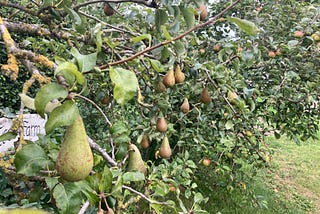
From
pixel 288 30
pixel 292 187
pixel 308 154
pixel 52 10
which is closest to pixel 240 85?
pixel 52 10

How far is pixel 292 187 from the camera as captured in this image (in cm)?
467

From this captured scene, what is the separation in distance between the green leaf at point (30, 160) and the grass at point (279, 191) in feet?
6.81

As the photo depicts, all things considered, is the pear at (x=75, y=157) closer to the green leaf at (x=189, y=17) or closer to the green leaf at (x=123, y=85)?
the green leaf at (x=123, y=85)

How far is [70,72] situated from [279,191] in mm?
4301

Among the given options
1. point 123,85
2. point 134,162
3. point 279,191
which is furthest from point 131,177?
point 279,191

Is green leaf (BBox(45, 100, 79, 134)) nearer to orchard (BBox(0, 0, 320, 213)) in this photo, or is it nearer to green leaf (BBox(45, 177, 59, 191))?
orchard (BBox(0, 0, 320, 213))

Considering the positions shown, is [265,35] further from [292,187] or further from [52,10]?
[292,187]

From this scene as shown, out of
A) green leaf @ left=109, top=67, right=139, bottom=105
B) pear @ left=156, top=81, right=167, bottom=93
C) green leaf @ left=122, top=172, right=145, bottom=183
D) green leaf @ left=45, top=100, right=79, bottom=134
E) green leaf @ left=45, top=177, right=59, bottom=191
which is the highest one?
green leaf @ left=109, top=67, right=139, bottom=105

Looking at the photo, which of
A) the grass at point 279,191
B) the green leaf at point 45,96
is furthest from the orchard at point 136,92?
the grass at point 279,191

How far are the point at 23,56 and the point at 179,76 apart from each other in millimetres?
594

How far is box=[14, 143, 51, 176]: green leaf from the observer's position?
0.66 m

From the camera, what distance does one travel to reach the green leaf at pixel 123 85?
57 centimetres

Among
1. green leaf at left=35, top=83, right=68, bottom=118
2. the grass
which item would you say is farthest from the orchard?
the grass

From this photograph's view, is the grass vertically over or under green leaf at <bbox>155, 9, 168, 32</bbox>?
under
